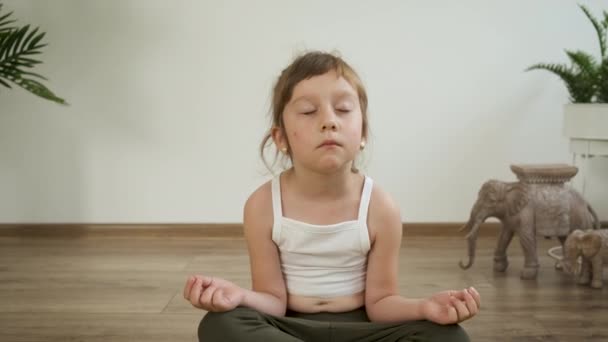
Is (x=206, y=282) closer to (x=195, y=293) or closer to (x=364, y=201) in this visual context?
(x=195, y=293)

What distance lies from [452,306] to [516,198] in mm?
1089

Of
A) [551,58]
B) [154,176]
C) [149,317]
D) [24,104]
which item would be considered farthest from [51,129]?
[551,58]

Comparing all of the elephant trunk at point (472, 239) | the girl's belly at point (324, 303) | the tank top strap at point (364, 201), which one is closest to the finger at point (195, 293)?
the girl's belly at point (324, 303)

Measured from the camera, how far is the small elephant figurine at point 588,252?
1.84m

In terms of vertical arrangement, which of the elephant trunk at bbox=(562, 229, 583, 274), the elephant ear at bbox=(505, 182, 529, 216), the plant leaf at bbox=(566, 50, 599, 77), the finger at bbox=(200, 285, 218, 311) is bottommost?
the elephant trunk at bbox=(562, 229, 583, 274)

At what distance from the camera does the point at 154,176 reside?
2664mm

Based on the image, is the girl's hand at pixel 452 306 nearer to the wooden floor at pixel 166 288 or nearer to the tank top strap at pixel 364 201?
the tank top strap at pixel 364 201

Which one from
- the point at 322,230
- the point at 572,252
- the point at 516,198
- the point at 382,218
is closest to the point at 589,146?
the point at 516,198

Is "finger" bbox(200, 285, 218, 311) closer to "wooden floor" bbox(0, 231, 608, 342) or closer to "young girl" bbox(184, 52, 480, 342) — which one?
"young girl" bbox(184, 52, 480, 342)

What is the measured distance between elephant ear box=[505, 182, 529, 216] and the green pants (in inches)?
39.7

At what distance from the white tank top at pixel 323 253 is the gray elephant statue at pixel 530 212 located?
913 mm

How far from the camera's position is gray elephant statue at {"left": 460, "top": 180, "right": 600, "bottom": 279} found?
1985 mm

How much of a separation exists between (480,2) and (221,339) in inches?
78.0

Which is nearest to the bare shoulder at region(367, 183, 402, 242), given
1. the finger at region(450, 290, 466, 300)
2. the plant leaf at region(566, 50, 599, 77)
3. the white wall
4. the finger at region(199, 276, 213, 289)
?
the finger at region(450, 290, 466, 300)
